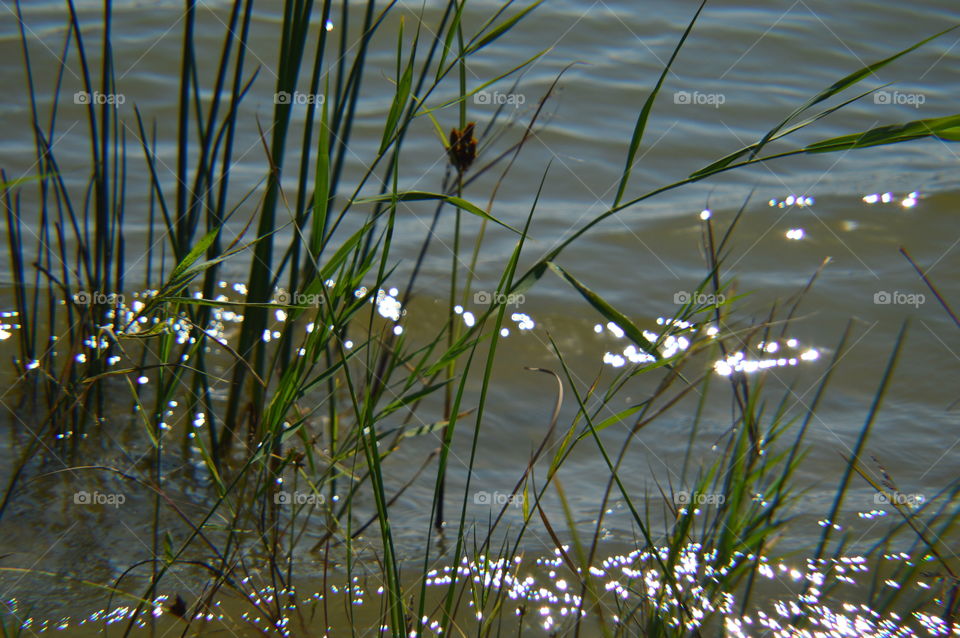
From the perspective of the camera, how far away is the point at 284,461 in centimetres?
129

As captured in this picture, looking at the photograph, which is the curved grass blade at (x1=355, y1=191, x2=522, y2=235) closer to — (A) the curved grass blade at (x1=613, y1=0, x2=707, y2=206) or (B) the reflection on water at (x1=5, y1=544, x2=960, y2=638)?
(A) the curved grass blade at (x1=613, y1=0, x2=707, y2=206)

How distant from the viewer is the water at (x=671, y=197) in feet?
7.36

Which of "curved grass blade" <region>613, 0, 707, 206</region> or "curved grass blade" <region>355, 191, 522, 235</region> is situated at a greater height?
"curved grass blade" <region>613, 0, 707, 206</region>

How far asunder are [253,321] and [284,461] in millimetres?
452

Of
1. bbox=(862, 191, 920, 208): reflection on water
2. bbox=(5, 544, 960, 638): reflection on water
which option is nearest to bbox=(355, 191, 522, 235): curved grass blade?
bbox=(5, 544, 960, 638): reflection on water

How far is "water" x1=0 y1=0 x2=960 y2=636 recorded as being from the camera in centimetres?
224

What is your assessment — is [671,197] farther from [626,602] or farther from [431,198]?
[431,198]

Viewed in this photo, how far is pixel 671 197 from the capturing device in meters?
3.78

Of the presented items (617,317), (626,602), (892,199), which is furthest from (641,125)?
(892,199)

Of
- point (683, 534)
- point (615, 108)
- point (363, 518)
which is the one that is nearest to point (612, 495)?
point (363, 518)

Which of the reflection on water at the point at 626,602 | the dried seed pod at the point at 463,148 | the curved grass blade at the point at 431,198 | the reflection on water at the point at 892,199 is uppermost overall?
the reflection on water at the point at 892,199

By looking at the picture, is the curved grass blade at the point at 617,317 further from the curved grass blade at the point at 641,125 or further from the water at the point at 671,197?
the water at the point at 671,197

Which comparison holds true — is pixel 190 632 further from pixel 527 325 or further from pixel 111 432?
pixel 527 325

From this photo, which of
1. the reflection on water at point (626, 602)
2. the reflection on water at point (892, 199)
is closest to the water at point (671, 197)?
the reflection on water at point (892, 199)
